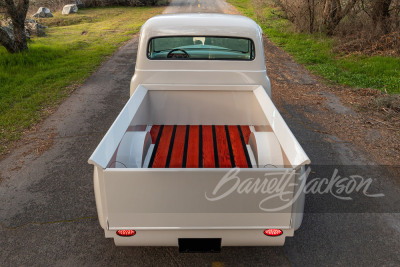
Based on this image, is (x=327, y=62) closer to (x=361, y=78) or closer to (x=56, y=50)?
(x=361, y=78)

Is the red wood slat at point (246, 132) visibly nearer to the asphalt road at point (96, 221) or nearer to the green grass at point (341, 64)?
the asphalt road at point (96, 221)

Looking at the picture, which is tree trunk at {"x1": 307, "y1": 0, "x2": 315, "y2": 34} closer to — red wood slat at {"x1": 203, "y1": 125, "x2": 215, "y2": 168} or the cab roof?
the cab roof

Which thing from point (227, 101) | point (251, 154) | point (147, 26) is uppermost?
point (147, 26)

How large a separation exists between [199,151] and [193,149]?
0.08m

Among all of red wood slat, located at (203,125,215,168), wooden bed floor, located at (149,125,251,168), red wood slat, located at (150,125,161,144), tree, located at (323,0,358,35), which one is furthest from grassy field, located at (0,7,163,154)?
tree, located at (323,0,358,35)

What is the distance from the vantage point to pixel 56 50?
11766 millimetres

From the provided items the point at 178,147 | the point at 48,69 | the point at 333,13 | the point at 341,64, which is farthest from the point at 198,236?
the point at 333,13

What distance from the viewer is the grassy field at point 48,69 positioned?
6547mm

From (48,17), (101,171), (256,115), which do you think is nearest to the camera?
(101,171)

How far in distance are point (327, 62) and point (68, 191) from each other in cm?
927

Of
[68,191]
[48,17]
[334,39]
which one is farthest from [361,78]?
[48,17]

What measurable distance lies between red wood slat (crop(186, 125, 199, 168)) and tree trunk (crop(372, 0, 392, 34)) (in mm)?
9642

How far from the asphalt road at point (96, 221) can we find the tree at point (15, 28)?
243 inches

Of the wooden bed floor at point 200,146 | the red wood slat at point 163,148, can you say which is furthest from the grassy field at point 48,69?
the wooden bed floor at point 200,146
